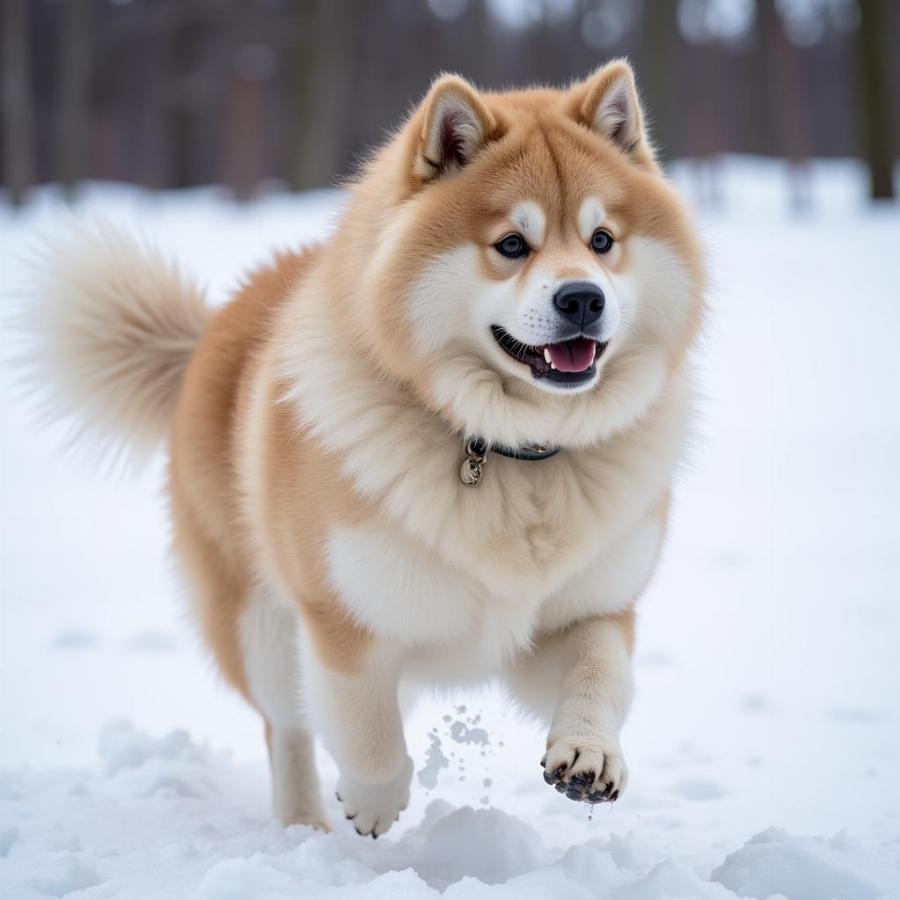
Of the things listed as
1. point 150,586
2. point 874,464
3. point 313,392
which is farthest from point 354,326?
point 874,464

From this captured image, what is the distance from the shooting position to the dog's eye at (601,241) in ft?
7.54

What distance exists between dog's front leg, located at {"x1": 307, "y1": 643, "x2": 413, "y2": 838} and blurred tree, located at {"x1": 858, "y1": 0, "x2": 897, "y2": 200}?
10.4m

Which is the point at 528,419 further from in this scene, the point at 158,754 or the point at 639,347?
the point at 158,754

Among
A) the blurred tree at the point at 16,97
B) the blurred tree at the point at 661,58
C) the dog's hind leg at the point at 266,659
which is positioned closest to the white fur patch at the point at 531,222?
the dog's hind leg at the point at 266,659

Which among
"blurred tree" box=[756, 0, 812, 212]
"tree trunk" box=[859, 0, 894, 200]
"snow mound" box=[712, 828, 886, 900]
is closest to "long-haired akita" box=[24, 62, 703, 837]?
"snow mound" box=[712, 828, 886, 900]

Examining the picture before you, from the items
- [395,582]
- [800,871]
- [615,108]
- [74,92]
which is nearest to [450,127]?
[615,108]

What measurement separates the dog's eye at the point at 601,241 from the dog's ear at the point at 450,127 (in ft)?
1.06

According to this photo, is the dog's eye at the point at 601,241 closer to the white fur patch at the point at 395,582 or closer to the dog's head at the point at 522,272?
the dog's head at the point at 522,272

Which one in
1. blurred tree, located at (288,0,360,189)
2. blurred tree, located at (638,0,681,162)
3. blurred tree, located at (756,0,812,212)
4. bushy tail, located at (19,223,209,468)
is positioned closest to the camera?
bushy tail, located at (19,223,209,468)

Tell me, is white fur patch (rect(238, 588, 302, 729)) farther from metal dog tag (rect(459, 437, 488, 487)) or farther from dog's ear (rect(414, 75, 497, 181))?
dog's ear (rect(414, 75, 497, 181))

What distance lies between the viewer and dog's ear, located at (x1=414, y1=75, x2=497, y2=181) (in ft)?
7.55

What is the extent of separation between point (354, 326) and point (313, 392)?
17cm

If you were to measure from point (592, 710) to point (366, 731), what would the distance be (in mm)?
522

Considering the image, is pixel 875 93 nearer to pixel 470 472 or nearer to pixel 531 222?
pixel 531 222
